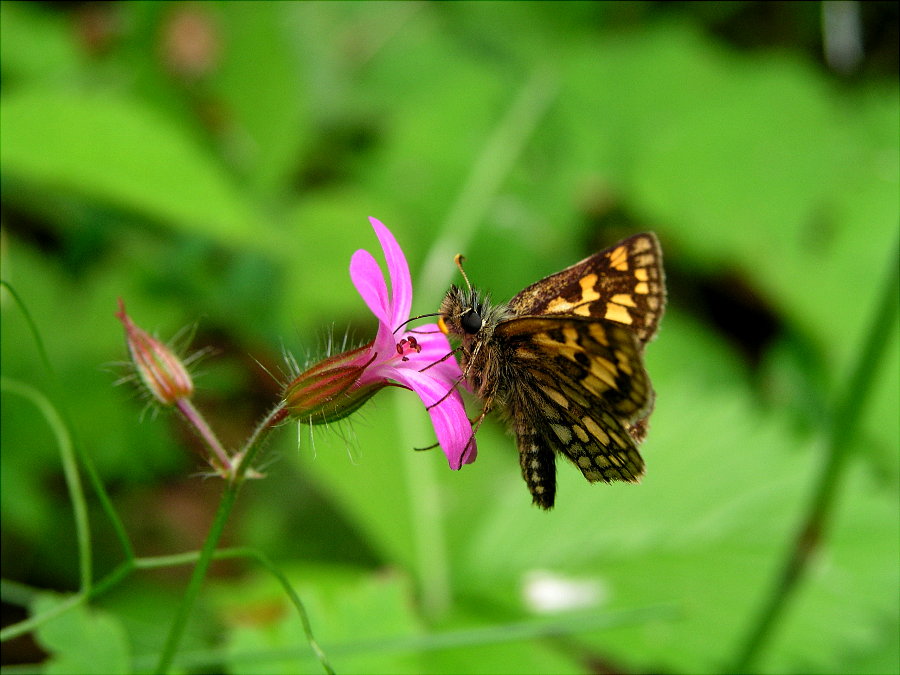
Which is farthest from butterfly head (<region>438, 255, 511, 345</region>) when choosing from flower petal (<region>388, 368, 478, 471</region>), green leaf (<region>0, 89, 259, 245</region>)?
green leaf (<region>0, 89, 259, 245</region>)

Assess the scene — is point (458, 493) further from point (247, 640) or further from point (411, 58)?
point (411, 58)

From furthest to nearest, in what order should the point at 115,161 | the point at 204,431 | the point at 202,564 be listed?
the point at 115,161
the point at 204,431
the point at 202,564

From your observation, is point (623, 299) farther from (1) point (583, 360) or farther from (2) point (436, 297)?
(2) point (436, 297)

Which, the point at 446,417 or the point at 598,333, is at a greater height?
the point at 598,333

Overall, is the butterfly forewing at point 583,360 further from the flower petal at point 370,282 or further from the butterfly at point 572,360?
the flower petal at point 370,282

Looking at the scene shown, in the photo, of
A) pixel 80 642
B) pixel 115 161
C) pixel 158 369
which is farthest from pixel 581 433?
pixel 115 161

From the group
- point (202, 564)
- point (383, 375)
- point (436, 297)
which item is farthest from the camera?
point (436, 297)
